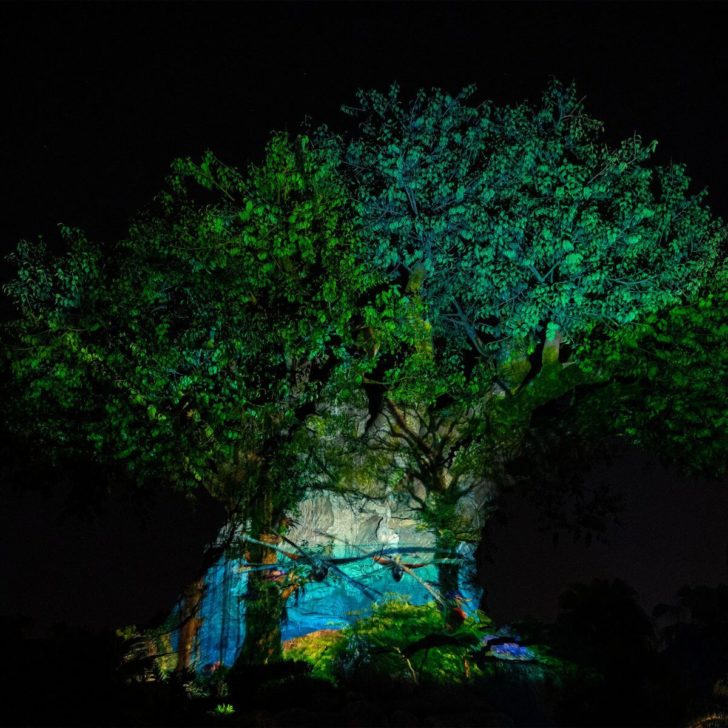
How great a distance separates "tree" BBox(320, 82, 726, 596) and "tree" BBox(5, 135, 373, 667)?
145 centimetres


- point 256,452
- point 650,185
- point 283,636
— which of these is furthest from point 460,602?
point 650,185

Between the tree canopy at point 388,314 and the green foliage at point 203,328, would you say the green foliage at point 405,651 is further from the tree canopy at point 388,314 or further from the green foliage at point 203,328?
the green foliage at point 203,328

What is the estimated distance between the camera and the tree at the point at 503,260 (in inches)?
649

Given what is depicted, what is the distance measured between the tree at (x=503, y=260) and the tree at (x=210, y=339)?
1448 mm

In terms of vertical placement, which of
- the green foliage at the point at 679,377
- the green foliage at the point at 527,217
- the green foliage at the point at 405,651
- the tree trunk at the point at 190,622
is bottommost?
the green foliage at the point at 405,651

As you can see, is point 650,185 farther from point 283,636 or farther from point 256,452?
point 283,636

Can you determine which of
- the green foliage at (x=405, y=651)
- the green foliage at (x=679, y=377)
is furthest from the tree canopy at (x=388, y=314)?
the green foliage at (x=405, y=651)

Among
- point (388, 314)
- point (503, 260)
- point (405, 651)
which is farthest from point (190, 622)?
point (503, 260)

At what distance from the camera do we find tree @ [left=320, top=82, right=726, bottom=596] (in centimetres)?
1648

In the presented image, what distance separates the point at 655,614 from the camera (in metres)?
41.3

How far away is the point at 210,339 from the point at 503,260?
6601mm

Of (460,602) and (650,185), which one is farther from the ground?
(650,185)

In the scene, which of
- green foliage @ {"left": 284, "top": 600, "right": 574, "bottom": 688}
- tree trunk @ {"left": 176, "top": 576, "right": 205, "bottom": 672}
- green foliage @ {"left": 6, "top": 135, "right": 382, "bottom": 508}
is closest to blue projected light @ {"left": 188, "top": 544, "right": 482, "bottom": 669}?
tree trunk @ {"left": 176, "top": 576, "right": 205, "bottom": 672}

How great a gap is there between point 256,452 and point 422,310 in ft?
16.3
